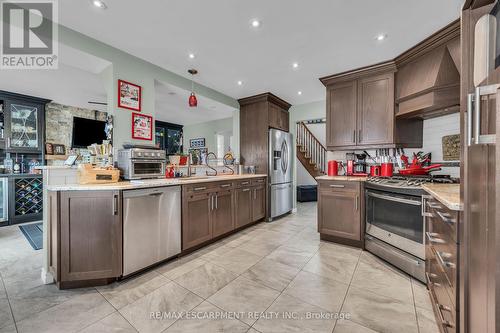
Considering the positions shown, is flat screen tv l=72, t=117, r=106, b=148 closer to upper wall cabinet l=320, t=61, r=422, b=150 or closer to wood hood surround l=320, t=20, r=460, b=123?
upper wall cabinet l=320, t=61, r=422, b=150

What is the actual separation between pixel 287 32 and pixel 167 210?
2365 millimetres

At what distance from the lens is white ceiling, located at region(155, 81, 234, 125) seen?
3.56m

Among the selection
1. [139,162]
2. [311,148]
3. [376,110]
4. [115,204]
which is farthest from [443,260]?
[311,148]

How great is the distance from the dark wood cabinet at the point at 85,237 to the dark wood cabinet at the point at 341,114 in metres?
3.08

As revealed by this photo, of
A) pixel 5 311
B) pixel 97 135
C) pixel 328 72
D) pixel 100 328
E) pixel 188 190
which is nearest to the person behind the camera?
pixel 100 328

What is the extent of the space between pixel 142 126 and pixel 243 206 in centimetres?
195

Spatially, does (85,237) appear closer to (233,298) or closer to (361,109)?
(233,298)

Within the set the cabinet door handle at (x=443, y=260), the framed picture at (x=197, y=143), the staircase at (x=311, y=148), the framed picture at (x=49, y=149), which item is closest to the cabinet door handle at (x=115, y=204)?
the cabinet door handle at (x=443, y=260)

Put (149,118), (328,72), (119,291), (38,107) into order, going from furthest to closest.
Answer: (38,107)
(328,72)
(149,118)
(119,291)

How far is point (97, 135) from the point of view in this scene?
15.3 ft

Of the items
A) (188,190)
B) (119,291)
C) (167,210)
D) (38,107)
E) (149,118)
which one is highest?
(38,107)

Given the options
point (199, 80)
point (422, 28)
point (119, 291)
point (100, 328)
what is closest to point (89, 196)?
point (119, 291)

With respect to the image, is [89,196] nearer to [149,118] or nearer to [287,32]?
[149,118]

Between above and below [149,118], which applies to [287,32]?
above
